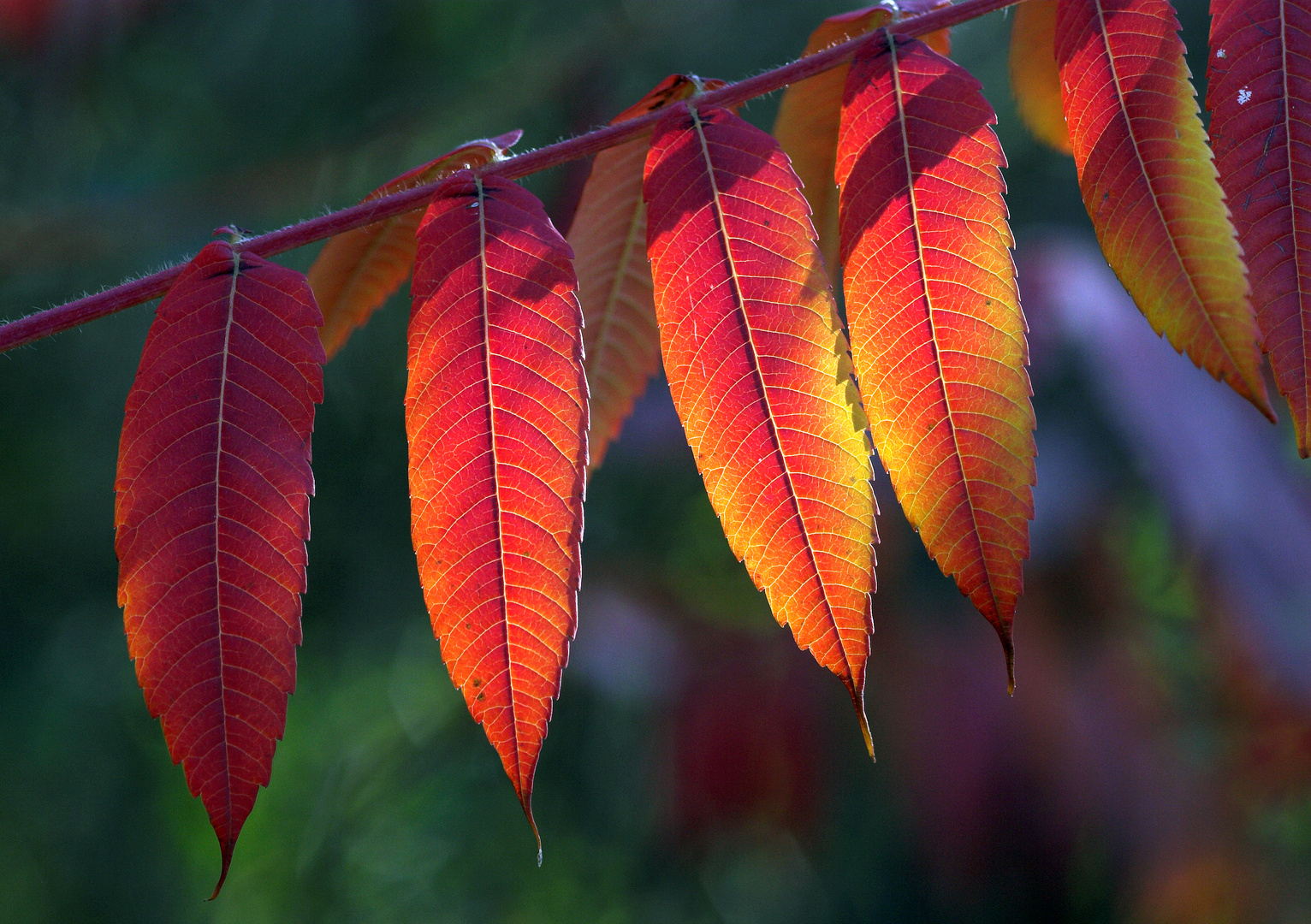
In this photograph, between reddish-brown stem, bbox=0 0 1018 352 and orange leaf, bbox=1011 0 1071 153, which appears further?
orange leaf, bbox=1011 0 1071 153

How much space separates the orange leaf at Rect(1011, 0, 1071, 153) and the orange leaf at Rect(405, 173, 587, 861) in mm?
449

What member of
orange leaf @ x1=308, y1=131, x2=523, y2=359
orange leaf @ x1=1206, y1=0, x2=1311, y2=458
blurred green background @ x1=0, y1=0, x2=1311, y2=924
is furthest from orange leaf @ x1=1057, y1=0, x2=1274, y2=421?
blurred green background @ x1=0, y1=0, x2=1311, y2=924

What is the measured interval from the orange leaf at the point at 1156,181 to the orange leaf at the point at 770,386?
156 mm

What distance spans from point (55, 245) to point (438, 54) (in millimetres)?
1599

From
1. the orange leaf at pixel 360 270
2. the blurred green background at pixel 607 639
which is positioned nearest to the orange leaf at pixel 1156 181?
the orange leaf at pixel 360 270

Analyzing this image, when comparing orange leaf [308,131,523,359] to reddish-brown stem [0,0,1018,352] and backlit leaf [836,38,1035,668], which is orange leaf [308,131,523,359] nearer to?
reddish-brown stem [0,0,1018,352]

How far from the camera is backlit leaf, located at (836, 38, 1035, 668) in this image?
400 millimetres

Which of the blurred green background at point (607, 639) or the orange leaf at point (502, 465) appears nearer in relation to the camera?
the orange leaf at point (502, 465)

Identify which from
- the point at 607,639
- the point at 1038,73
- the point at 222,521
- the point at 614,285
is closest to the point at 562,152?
the point at 614,285

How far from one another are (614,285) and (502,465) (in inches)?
10.6

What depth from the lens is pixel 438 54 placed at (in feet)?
10.8

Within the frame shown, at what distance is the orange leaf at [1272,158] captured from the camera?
385mm

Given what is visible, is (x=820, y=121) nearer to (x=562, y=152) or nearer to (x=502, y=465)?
(x=562, y=152)

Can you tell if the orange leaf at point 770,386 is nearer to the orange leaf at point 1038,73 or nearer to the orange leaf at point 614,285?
the orange leaf at point 614,285
